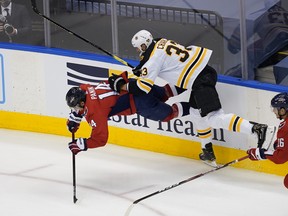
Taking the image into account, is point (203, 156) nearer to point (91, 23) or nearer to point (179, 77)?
point (179, 77)

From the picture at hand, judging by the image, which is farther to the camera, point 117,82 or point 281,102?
point 117,82

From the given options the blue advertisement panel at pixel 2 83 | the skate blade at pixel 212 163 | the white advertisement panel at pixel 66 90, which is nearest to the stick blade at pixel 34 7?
the white advertisement panel at pixel 66 90

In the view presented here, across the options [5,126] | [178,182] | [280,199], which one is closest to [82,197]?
[178,182]

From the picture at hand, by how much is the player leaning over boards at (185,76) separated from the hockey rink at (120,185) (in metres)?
0.43

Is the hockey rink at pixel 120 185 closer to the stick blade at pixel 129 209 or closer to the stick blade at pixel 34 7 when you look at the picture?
the stick blade at pixel 129 209

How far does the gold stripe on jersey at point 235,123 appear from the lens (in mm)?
7016

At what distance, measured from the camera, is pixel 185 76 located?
7.19 m

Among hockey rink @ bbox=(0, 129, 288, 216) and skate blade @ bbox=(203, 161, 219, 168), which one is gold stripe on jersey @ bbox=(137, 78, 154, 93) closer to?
hockey rink @ bbox=(0, 129, 288, 216)

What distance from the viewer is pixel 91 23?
8.09 m

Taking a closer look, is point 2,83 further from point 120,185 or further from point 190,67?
point 190,67

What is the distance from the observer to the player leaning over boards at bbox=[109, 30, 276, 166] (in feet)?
23.1

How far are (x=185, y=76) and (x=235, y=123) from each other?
0.53 m

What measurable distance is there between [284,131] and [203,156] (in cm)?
125

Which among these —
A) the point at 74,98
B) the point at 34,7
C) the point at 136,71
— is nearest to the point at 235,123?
the point at 136,71
